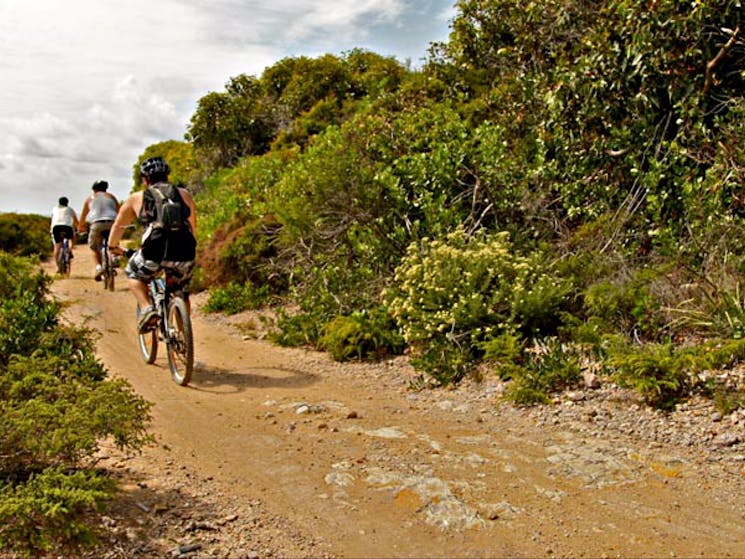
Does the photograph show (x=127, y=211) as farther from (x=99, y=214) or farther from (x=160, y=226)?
(x=99, y=214)

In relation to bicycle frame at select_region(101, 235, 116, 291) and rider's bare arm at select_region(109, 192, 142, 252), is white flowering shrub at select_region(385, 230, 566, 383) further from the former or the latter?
bicycle frame at select_region(101, 235, 116, 291)

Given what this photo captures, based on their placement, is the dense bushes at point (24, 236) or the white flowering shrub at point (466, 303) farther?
the dense bushes at point (24, 236)

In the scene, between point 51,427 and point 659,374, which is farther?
point 659,374

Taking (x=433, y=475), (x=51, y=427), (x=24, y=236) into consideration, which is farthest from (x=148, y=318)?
(x=24, y=236)

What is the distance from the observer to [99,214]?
1230cm

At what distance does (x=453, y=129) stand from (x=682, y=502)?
660 cm

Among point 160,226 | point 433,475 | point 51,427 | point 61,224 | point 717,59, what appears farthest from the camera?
point 61,224

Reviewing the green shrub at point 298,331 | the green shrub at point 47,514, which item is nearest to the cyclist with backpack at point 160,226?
the green shrub at point 298,331

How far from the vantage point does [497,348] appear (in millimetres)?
6402

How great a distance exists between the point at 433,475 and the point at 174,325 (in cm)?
353

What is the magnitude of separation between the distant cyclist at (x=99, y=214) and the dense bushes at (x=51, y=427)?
7.27 metres

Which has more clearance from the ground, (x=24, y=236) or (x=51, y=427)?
(x=24, y=236)

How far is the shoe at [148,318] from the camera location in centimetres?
698

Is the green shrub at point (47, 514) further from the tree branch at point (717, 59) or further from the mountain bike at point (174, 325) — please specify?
the tree branch at point (717, 59)
